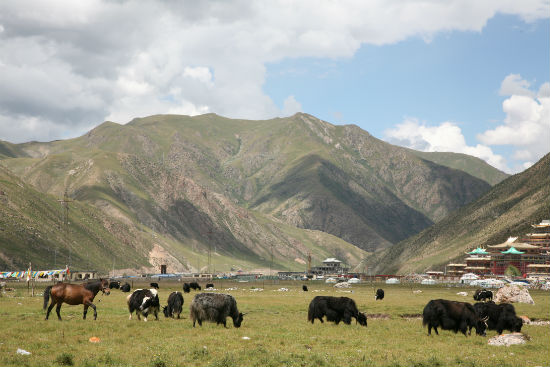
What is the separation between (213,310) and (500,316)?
18.9m

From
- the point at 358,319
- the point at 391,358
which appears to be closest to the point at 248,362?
the point at 391,358

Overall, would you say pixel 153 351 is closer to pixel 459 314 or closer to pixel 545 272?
pixel 459 314

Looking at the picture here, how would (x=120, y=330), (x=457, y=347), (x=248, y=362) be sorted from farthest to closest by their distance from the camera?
1. (x=120, y=330)
2. (x=457, y=347)
3. (x=248, y=362)

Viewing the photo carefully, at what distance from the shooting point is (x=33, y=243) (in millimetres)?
191250

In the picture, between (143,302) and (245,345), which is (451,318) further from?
(143,302)

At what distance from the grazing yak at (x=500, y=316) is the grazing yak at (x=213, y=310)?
16.3 metres

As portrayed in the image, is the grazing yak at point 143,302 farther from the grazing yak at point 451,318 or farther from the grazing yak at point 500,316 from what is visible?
the grazing yak at point 500,316

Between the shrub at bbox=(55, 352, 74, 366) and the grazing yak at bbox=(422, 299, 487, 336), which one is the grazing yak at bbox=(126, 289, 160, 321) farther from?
the grazing yak at bbox=(422, 299, 487, 336)

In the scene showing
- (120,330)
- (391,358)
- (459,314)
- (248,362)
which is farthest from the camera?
(459,314)

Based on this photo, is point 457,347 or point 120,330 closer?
point 457,347

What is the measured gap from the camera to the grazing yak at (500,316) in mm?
35469

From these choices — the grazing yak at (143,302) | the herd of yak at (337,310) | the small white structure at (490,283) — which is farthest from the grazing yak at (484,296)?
the small white structure at (490,283)

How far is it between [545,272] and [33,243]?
7077 inches

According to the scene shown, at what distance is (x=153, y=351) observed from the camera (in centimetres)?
2488
